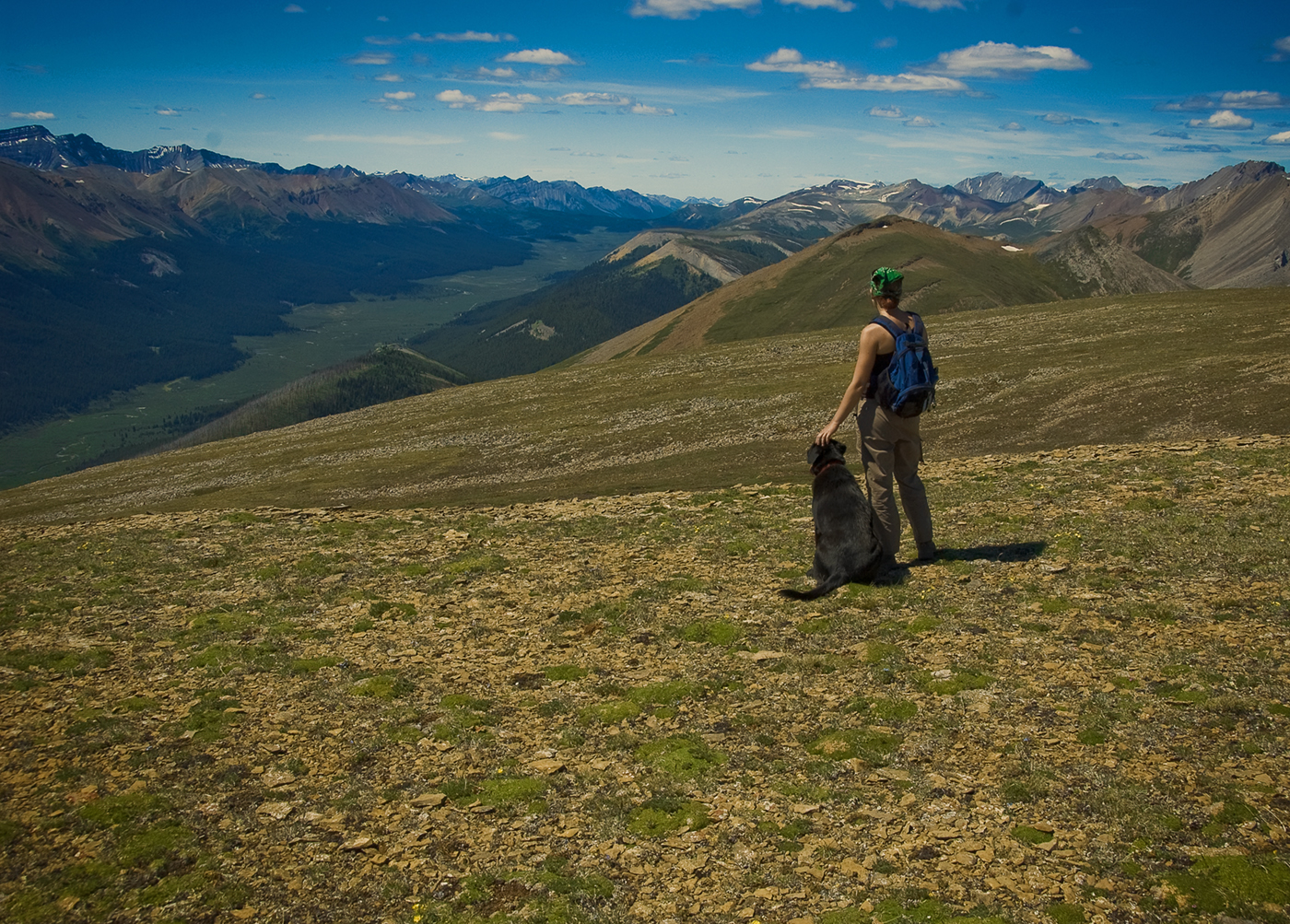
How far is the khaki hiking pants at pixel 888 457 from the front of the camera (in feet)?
53.5

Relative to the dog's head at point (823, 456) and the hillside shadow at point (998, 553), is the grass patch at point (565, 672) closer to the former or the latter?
the dog's head at point (823, 456)

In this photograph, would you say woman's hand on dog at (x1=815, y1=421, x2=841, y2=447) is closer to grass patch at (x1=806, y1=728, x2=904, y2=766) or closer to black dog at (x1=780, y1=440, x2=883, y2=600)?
black dog at (x1=780, y1=440, x2=883, y2=600)

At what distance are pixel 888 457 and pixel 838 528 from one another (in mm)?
1809

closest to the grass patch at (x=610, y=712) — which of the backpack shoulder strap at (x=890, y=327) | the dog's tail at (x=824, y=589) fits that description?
the dog's tail at (x=824, y=589)

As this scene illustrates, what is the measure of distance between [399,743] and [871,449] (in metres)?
10.2

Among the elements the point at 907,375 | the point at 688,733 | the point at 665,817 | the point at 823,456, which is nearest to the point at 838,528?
the point at 823,456

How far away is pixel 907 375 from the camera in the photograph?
51.1ft

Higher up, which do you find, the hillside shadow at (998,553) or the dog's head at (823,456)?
the dog's head at (823,456)

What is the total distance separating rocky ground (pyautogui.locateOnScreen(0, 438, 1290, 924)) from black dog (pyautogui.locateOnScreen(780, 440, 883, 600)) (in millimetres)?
702

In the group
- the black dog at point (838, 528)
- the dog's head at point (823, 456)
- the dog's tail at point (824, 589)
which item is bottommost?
the dog's tail at point (824, 589)

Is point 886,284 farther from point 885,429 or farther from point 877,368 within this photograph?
point 885,429

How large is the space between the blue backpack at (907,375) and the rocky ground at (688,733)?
3.96 m

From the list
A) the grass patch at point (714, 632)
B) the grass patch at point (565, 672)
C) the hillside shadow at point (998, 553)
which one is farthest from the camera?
the hillside shadow at point (998, 553)

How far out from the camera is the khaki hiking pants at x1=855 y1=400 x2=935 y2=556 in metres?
16.3
